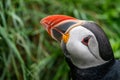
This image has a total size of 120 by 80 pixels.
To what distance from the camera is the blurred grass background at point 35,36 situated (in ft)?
10.9

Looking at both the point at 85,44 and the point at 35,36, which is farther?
the point at 35,36

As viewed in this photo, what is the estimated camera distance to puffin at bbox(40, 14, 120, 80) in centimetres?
250

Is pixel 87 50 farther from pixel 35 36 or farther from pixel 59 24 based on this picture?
pixel 35 36

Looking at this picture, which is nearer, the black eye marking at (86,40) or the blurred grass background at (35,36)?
the black eye marking at (86,40)

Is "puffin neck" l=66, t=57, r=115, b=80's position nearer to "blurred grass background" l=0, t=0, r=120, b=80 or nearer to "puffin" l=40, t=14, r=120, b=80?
"puffin" l=40, t=14, r=120, b=80

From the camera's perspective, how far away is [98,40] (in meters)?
2.49

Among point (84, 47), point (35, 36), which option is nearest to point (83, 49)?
point (84, 47)

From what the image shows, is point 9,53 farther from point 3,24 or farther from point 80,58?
point 80,58

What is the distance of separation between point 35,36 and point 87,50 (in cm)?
130

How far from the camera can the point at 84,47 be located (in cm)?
252

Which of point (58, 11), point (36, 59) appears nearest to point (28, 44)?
point (36, 59)

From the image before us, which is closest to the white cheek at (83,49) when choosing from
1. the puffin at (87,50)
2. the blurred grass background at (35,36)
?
the puffin at (87,50)

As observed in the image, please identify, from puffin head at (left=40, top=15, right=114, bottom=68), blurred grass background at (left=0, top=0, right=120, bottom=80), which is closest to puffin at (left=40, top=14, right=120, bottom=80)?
puffin head at (left=40, top=15, right=114, bottom=68)

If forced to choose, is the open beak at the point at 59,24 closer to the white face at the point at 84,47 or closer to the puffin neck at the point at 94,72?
the white face at the point at 84,47
